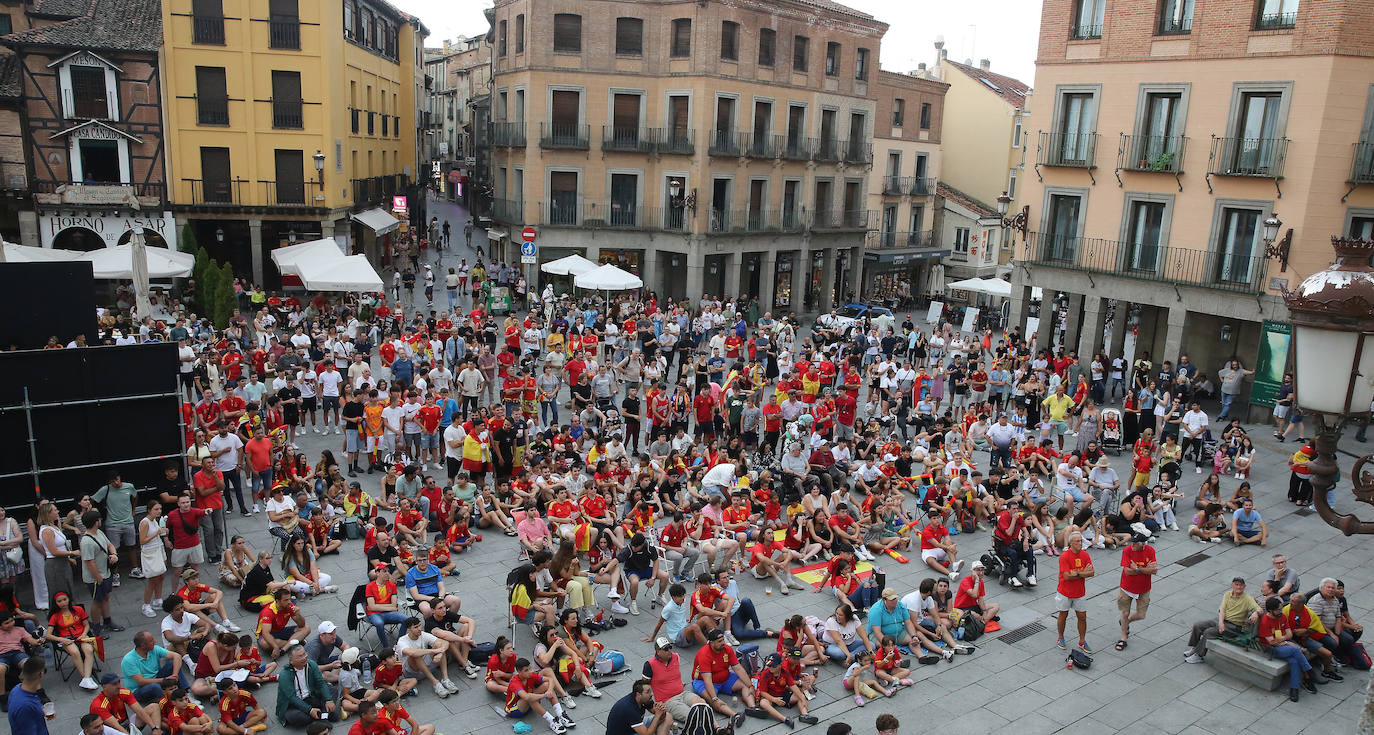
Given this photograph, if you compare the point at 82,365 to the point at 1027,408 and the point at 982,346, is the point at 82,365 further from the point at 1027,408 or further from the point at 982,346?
the point at 982,346

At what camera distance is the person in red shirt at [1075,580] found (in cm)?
1227

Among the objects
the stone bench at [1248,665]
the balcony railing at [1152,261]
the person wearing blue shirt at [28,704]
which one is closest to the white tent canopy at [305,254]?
the person wearing blue shirt at [28,704]

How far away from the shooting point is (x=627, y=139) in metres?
38.5

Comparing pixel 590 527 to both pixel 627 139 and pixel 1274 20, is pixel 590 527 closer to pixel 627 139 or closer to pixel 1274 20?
pixel 1274 20

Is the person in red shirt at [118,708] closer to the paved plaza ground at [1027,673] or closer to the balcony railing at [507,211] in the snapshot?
the paved plaza ground at [1027,673]

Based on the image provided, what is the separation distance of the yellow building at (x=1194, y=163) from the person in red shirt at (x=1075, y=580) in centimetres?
1683

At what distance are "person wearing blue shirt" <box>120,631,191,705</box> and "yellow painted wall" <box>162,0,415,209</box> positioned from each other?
29.3 metres

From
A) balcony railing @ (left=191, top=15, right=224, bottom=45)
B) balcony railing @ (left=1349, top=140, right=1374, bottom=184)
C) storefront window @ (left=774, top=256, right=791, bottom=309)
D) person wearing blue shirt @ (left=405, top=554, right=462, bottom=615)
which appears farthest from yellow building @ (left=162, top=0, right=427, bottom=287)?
balcony railing @ (left=1349, top=140, right=1374, bottom=184)

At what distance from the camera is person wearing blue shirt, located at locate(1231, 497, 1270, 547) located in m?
17.0

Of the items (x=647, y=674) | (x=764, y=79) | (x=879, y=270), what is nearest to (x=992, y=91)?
(x=879, y=270)

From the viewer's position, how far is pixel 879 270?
50.7 meters

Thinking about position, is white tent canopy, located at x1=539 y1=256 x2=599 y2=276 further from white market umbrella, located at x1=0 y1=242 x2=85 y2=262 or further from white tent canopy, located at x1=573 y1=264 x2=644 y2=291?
white market umbrella, located at x1=0 y1=242 x2=85 y2=262

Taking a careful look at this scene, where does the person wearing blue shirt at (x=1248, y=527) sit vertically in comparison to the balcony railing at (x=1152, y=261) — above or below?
below

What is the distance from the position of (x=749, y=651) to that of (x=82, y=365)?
9.79 metres
